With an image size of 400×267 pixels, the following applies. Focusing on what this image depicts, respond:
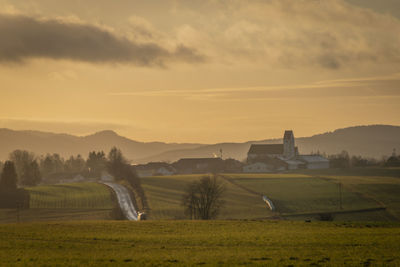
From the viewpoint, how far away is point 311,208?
3597 inches

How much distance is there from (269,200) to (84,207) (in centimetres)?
3578

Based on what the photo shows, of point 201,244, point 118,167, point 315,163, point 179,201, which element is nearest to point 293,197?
point 179,201

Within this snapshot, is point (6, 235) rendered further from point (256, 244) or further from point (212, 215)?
point (212, 215)

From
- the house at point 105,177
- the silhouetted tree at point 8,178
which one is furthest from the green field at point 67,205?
the house at point 105,177

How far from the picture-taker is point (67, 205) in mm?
98875

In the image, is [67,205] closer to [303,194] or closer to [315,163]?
[303,194]

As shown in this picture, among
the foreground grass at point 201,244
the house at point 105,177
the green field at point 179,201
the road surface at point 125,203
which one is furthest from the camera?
the house at point 105,177

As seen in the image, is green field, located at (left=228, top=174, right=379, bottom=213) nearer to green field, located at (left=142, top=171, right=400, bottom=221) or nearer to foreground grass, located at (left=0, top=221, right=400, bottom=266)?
green field, located at (left=142, top=171, right=400, bottom=221)

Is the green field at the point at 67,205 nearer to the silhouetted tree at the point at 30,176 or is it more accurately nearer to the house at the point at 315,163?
the silhouetted tree at the point at 30,176

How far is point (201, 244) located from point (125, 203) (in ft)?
217

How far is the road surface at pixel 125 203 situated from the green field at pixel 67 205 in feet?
5.54

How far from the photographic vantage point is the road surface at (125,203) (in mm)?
84150

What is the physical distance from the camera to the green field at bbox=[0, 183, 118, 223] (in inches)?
3236

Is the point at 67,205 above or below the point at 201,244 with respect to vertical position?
below
